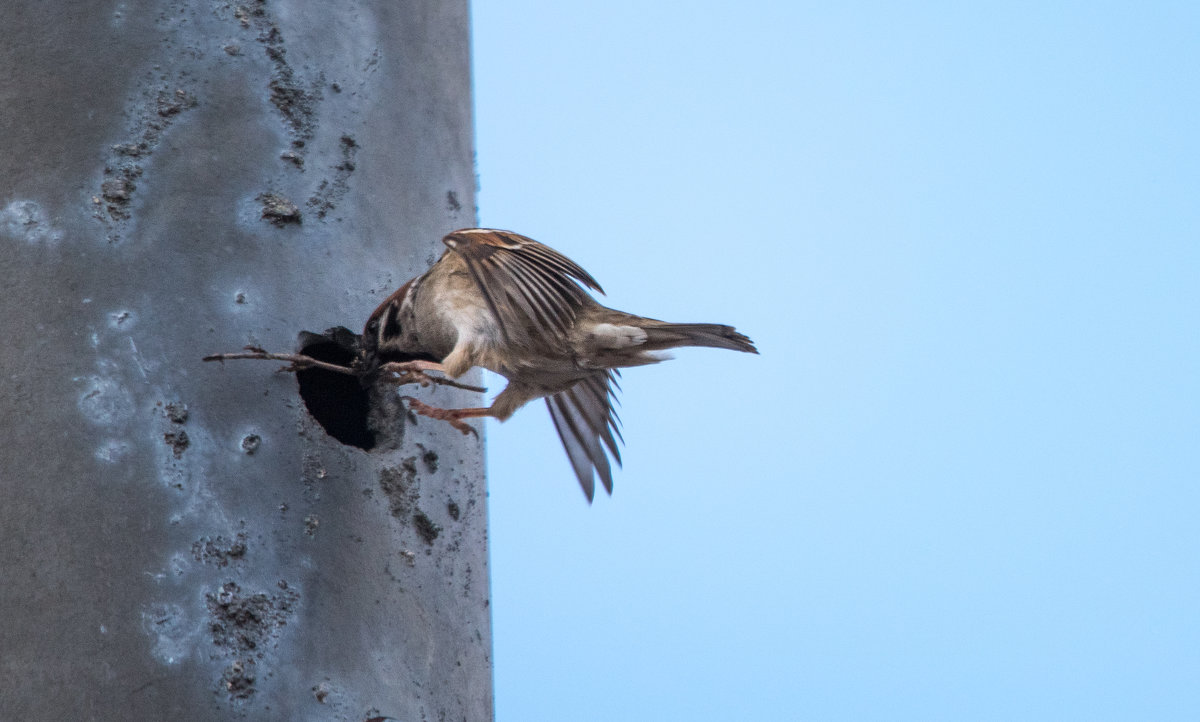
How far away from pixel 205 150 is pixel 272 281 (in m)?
0.34

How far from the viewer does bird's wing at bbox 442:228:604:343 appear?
3.26m

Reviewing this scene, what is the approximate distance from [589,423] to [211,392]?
1461 millimetres

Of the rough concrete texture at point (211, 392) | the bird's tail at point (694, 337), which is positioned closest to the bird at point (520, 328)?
the bird's tail at point (694, 337)

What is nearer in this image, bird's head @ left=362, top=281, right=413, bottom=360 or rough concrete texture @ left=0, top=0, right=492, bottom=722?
rough concrete texture @ left=0, top=0, right=492, bottom=722

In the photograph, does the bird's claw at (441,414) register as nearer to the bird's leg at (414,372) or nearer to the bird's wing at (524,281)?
the bird's leg at (414,372)

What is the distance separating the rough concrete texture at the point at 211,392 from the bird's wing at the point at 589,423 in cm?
57

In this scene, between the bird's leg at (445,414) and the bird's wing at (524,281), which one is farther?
the bird's wing at (524,281)

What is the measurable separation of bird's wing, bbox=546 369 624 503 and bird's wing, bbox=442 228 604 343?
1.03 feet

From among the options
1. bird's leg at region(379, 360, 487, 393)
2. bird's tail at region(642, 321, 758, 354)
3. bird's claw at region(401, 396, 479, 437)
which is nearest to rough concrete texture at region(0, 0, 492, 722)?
bird's claw at region(401, 396, 479, 437)

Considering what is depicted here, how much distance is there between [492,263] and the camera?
3293 mm

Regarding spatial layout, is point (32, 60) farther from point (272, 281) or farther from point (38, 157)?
point (272, 281)

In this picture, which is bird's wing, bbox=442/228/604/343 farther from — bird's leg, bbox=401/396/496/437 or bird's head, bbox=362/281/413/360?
bird's leg, bbox=401/396/496/437

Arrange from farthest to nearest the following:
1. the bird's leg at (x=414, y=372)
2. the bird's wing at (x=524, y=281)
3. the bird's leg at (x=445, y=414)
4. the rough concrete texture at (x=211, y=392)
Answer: the bird's wing at (x=524, y=281) < the bird's leg at (x=414, y=372) < the bird's leg at (x=445, y=414) < the rough concrete texture at (x=211, y=392)

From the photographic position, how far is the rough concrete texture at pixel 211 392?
92.5 inches
